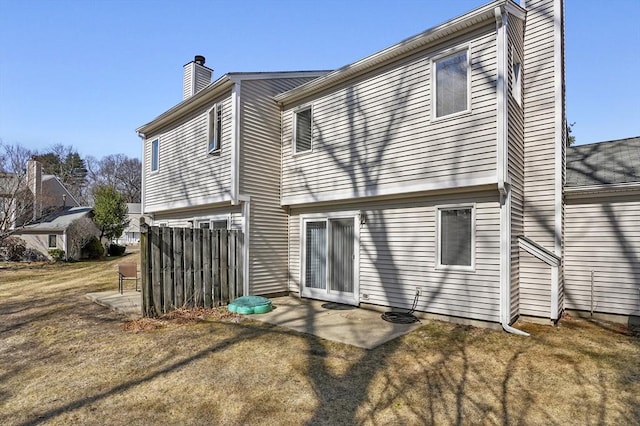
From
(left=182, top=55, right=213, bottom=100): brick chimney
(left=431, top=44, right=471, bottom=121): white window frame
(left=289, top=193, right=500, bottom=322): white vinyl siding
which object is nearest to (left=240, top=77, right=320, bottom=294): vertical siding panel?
(left=289, top=193, right=500, bottom=322): white vinyl siding

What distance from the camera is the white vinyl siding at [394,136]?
21.1 feet

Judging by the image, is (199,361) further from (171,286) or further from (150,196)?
(150,196)

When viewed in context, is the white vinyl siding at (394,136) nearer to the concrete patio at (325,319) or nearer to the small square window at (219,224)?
the small square window at (219,224)

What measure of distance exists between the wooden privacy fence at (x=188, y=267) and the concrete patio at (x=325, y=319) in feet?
2.40

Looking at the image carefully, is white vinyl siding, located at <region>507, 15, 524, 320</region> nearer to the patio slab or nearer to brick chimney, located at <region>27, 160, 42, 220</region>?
the patio slab

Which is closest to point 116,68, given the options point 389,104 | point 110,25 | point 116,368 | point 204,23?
point 110,25

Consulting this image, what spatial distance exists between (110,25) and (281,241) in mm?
7352

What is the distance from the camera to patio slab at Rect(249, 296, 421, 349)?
19.8 ft

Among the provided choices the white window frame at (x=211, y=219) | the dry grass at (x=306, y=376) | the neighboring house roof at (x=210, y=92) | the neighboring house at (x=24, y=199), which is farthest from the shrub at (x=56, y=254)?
the dry grass at (x=306, y=376)

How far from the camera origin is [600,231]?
722 centimetres

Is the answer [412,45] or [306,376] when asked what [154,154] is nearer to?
[412,45]

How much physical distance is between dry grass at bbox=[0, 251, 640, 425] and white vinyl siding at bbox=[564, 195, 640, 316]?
1.97 ft

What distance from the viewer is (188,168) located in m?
11.2

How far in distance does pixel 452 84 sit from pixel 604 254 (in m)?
4.48
